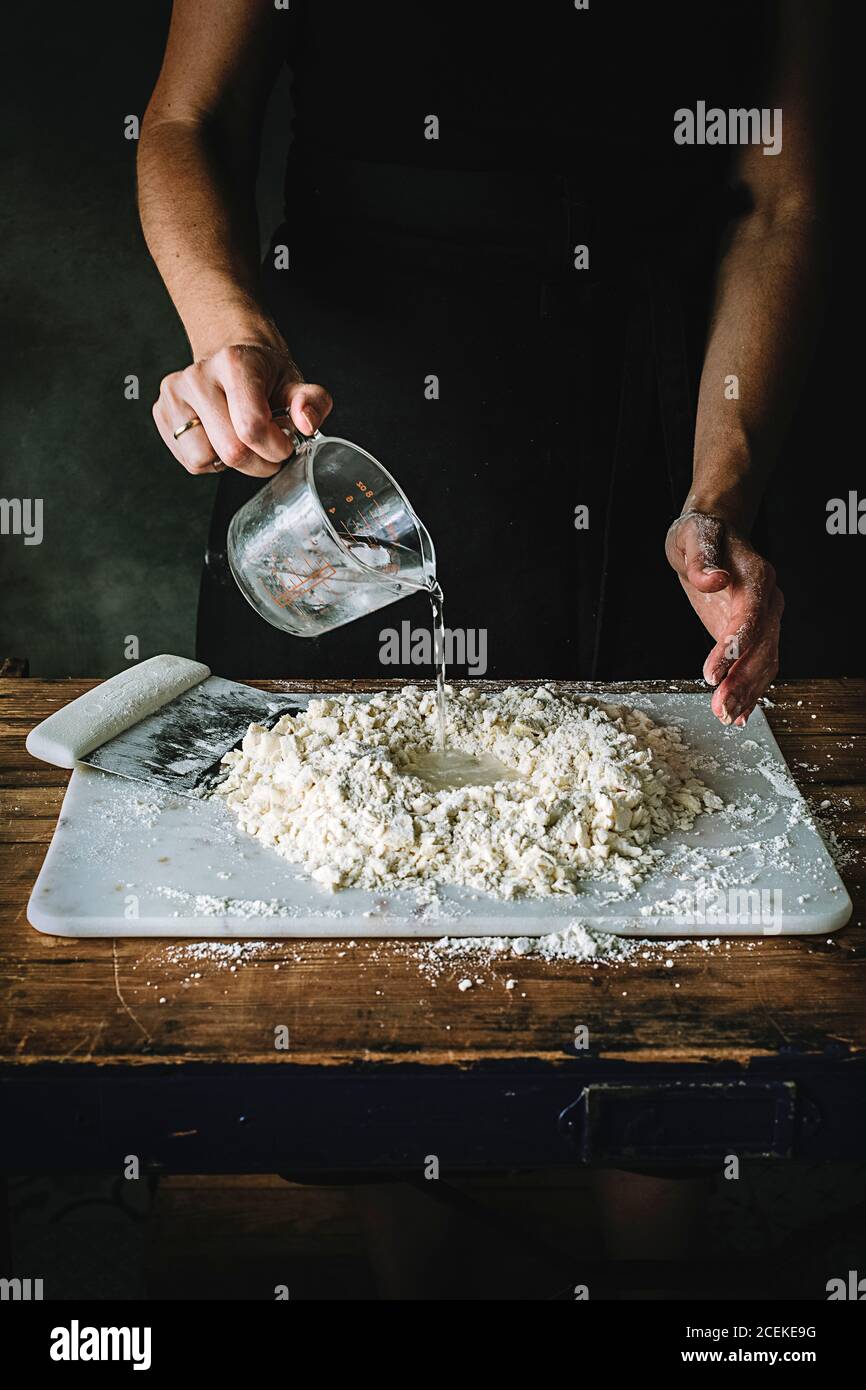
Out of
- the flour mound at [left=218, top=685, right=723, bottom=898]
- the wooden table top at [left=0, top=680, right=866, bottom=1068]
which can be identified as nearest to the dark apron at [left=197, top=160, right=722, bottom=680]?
the flour mound at [left=218, top=685, right=723, bottom=898]

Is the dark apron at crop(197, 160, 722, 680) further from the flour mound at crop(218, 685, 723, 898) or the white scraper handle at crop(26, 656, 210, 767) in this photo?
the flour mound at crop(218, 685, 723, 898)

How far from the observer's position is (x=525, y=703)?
4.69 ft

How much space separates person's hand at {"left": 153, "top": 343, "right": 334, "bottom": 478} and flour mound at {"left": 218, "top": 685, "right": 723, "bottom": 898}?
296 millimetres

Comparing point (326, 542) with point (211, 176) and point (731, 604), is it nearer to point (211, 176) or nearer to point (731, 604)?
point (731, 604)

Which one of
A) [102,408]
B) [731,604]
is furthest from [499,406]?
[102,408]

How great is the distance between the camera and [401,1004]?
994 mm

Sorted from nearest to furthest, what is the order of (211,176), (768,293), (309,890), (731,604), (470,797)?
1. (309,890)
2. (470,797)
3. (731,604)
4. (211,176)
5. (768,293)

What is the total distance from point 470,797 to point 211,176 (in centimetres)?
94

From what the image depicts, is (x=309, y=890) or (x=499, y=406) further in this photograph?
(x=499, y=406)

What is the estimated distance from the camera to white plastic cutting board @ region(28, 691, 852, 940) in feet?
3.51

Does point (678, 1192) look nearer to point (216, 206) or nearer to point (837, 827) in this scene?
point (837, 827)

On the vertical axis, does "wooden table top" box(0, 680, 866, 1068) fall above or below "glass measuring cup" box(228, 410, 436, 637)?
below
